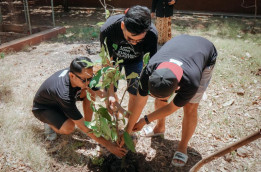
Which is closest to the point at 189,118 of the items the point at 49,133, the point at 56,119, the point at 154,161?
the point at 154,161

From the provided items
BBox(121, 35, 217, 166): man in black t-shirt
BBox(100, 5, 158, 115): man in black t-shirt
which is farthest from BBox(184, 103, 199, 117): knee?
BBox(100, 5, 158, 115): man in black t-shirt

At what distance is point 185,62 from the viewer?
1827 millimetres

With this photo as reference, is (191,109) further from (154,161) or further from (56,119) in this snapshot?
(56,119)

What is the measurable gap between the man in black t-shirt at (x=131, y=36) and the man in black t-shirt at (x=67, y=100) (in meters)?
0.35

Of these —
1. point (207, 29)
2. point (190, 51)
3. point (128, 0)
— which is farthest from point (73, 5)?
point (190, 51)

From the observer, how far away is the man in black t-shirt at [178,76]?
1.57m

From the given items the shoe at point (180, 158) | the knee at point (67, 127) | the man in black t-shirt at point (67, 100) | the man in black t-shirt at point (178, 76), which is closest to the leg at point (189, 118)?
the man in black t-shirt at point (178, 76)

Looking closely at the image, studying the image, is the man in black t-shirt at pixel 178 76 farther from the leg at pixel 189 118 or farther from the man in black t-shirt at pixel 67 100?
the man in black t-shirt at pixel 67 100

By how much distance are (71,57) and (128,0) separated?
23.3ft

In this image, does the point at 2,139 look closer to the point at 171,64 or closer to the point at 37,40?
the point at 171,64

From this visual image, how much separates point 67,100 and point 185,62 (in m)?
1.20

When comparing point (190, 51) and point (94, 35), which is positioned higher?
point (190, 51)

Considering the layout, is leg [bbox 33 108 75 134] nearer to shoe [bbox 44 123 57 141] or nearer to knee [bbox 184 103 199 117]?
shoe [bbox 44 123 57 141]

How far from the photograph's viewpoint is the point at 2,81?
13.1 ft
